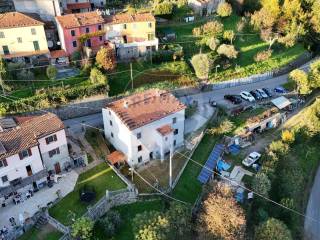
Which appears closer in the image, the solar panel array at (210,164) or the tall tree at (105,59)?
the solar panel array at (210,164)

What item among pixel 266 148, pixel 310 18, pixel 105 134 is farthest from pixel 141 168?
pixel 310 18

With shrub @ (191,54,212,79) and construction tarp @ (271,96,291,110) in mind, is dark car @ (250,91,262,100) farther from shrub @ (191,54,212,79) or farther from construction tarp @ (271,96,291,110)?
shrub @ (191,54,212,79)

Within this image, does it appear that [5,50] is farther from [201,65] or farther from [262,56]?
[262,56]

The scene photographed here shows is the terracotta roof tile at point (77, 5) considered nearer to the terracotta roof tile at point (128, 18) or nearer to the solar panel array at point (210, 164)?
the terracotta roof tile at point (128, 18)

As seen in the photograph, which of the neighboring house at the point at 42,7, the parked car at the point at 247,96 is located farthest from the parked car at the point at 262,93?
the neighboring house at the point at 42,7

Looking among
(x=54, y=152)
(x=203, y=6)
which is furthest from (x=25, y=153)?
(x=203, y=6)

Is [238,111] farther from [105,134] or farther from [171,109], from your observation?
[105,134]
